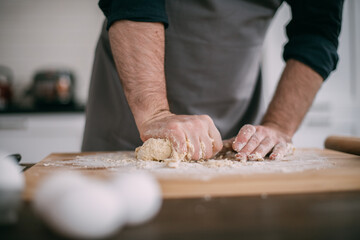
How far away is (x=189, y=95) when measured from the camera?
1161 mm

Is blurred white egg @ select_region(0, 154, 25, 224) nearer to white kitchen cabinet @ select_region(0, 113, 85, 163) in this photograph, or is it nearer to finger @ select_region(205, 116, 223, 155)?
finger @ select_region(205, 116, 223, 155)

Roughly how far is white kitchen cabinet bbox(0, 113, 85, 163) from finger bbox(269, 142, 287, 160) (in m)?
1.50

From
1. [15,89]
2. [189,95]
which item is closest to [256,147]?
[189,95]

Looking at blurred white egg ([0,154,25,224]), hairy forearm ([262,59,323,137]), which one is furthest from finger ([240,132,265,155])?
blurred white egg ([0,154,25,224])

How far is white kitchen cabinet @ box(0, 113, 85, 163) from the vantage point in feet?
6.45

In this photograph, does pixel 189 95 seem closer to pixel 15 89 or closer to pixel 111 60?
pixel 111 60

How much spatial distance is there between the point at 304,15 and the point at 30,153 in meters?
1.88

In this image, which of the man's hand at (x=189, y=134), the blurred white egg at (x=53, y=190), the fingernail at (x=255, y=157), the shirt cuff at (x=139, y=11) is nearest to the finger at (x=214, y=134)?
the man's hand at (x=189, y=134)

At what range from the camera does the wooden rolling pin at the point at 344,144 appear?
944 mm

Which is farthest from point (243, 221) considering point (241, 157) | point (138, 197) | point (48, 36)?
point (48, 36)

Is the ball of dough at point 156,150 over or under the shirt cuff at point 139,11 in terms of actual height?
under

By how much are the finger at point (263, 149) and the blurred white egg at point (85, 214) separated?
59 cm

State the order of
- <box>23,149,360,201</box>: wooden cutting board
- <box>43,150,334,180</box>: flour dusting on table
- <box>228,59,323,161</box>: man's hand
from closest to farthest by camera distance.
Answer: <box>23,149,360,201</box>: wooden cutting board → <box>43,150,334,180</box>: flour dusting on table → <box>228,59,323,161</box>: man's hand

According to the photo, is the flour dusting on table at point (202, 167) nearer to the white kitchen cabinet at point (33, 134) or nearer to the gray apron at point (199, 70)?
the gray apron at point (199, 70)
